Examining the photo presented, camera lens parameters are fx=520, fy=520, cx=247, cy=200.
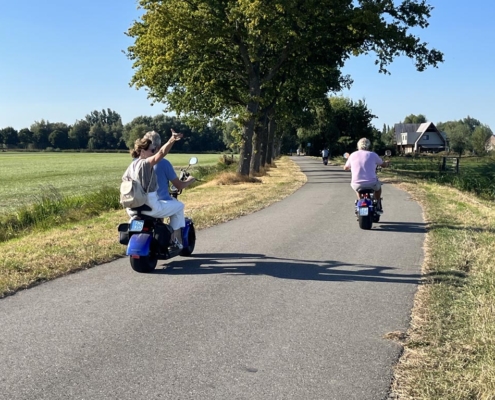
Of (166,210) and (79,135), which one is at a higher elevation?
(79,135)

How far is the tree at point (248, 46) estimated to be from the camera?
21.1 m

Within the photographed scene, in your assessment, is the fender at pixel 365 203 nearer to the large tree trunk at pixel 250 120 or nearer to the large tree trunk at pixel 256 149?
the large tree trunk at pixel 250 120

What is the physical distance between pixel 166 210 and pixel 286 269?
1853mm

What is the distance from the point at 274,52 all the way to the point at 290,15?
433 cm

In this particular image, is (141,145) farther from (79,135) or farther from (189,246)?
(79,135)

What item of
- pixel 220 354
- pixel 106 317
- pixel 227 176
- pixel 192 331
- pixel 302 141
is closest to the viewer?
pixel 220 354

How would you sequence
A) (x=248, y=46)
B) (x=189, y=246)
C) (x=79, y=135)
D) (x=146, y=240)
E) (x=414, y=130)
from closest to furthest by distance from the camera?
(x=146, y=240) → (x=189, y=246) → (x=248, y=46) → (x=414, y=130) → (x=79, y=135)

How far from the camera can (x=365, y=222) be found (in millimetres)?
10688

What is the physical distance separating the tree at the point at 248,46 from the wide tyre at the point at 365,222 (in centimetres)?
1138

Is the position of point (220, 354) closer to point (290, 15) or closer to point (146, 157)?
point (146, 157)

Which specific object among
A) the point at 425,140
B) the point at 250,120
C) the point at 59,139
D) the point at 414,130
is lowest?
the point at 250,120

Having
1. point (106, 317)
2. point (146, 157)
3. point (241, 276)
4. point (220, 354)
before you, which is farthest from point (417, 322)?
point (146, 157)

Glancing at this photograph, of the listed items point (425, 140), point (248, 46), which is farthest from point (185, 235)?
point (425, 140)

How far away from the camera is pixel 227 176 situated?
24.0 meters
